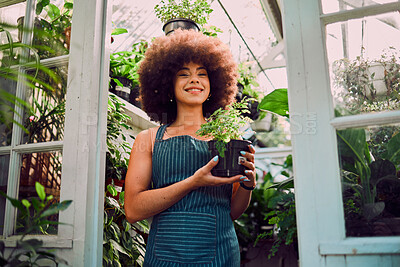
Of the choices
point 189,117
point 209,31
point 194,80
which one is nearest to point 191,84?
point 194,80

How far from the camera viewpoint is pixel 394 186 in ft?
3.59

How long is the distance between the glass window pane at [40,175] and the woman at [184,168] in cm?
29

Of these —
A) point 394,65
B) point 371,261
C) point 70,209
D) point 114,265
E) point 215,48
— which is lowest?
point 114,265

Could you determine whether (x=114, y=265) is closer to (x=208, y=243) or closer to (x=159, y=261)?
(x=159, y=261)

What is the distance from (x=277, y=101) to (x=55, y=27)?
3.74 ft

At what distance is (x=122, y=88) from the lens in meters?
2.35

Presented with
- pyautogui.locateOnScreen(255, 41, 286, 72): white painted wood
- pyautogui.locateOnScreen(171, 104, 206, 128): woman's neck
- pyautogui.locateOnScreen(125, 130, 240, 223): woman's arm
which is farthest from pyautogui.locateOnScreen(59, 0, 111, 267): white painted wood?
pyautogui.locateOnScreen(255, 41, 286, 72): white painted wood

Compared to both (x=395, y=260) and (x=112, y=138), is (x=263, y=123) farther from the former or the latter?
(x=395, y=260)

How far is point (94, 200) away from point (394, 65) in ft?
3.71

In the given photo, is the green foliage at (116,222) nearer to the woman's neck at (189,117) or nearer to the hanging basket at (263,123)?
the woman's neck at (189,117)

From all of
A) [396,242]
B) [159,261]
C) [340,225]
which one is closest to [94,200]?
[159,261]

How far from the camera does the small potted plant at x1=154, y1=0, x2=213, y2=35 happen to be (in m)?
2.43

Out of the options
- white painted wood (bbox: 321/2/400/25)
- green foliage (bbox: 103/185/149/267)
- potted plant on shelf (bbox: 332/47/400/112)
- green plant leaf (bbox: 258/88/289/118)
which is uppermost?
white painted wood (bbox: 321/2/400/25)

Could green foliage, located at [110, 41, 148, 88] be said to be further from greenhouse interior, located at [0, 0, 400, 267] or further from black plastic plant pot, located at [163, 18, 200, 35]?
greenhouse interior, located at [0, 0, 400, 267]
